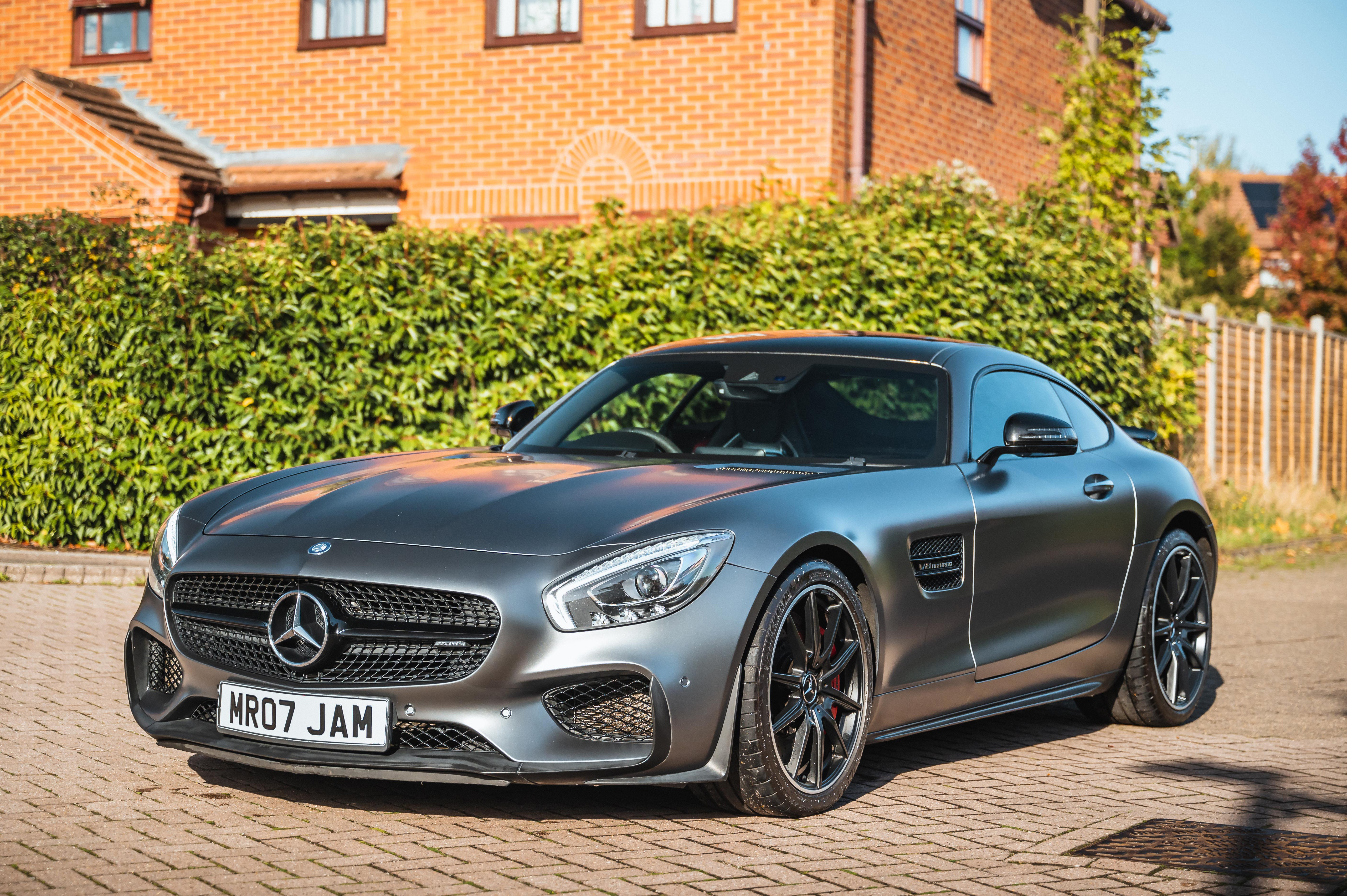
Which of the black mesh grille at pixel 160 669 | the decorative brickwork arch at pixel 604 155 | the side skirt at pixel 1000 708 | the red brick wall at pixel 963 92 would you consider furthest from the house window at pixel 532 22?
the black mesh grille at pixel 160 669

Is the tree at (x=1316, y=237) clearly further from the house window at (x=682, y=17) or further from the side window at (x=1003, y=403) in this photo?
the side window at (x=1003, y=403)

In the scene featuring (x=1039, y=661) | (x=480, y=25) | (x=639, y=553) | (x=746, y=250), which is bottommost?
(x=1039, y=661)

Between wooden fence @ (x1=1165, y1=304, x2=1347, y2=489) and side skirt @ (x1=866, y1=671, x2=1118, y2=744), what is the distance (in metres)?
8.63

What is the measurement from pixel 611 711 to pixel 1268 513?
14.0 m

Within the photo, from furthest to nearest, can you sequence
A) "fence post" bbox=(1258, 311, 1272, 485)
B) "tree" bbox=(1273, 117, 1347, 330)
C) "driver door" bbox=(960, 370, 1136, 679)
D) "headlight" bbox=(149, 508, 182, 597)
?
"tree" bbox=(1273, 117, 1347, 330) < "fence post" bbox=(1258, 311, 1272, 485) < "driver door" bbox=(960, 370, 1136, 679) < "headlight" bbox=(149, 508, 182, 597)

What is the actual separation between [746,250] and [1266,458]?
10742 millimetres

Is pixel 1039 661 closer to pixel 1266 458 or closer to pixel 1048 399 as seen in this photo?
pixel 1048 399

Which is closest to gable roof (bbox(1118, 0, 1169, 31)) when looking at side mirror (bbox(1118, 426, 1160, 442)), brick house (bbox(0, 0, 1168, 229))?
brick house (bbox(0, 0, 1168, 229))

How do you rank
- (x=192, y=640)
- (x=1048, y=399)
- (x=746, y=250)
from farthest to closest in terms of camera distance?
(x=746, y=250), (x=1048, y=399), (x=192, y=640)

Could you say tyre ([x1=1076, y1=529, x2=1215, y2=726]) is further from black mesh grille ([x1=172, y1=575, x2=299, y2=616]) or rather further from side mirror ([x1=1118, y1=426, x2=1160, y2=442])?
black mesh grille ([x1=172, y1=575, x2=299, y2=616])

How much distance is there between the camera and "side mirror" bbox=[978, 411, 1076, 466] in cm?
555

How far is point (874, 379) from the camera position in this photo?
6.05 metres

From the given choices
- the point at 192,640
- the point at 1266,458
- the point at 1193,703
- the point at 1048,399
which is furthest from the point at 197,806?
the point at 1266,458

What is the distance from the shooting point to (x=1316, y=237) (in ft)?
99.7
